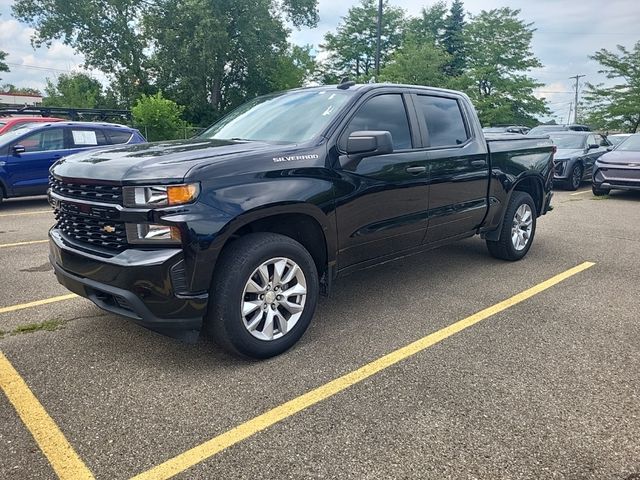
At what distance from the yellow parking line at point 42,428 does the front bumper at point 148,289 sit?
0.64 m

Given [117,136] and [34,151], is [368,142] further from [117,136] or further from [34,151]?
[117,136]

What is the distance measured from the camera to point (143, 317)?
2883 millimetres

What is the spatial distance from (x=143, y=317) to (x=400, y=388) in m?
1.56

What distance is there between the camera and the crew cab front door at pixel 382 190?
3.66m

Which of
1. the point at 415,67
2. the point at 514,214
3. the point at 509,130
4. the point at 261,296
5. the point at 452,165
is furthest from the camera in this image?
the point at 415,67

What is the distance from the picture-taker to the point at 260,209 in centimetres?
309

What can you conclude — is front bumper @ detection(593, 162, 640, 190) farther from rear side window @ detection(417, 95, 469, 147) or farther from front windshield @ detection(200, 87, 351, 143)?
front windshield @ detection(200, 87, 351, 143)

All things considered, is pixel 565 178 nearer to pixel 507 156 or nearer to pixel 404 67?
pixel 507 156

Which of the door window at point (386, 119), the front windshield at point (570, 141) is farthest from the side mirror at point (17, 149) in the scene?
the front windshield at point (570, 141)

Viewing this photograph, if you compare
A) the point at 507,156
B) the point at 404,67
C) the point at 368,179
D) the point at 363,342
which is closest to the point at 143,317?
the point at 363,342

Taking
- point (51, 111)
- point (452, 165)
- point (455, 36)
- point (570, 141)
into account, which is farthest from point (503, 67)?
point (452, 165)

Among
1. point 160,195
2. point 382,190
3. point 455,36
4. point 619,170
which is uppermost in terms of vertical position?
point 455,36

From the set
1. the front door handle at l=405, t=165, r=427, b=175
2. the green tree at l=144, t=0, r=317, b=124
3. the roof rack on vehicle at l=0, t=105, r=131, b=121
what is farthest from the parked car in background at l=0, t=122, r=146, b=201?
the green tree at l=144, t=0, r=317, b=124

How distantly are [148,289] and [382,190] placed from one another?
193cm
